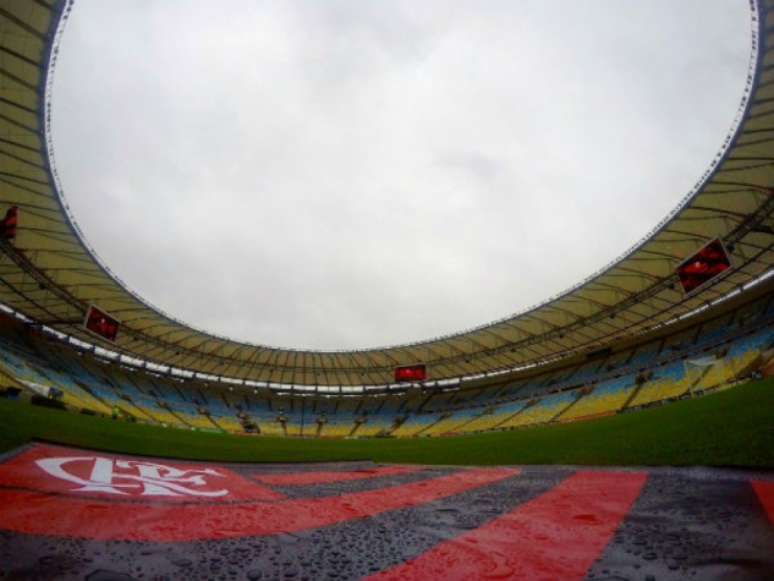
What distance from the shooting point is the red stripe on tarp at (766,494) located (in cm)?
264

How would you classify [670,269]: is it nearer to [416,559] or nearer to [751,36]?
[751,36]

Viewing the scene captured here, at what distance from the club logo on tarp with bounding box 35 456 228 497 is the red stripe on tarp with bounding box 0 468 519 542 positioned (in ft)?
2.40

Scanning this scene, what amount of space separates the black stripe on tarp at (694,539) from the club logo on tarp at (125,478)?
412cm

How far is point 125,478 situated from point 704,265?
73.4ft

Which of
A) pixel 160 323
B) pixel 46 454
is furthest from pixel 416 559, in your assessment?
pixel 160 323

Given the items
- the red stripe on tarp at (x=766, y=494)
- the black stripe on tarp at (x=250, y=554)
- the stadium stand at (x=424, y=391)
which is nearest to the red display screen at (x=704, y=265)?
the stadium stand at (x=424, y=391)

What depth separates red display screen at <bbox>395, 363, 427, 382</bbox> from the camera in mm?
36125

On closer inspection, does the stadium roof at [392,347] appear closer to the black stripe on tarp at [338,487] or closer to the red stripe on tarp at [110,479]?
the red stripe on tarp at [110,479]

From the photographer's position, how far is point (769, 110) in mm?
Result: 14039

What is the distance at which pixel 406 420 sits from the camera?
145ft

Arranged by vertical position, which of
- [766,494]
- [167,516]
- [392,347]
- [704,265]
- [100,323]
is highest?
[704,265]

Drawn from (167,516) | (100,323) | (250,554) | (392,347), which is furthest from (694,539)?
(392,347)

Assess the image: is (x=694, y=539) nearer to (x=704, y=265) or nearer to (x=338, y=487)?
(x=338, y=487)

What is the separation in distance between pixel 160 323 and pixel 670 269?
39301mm
